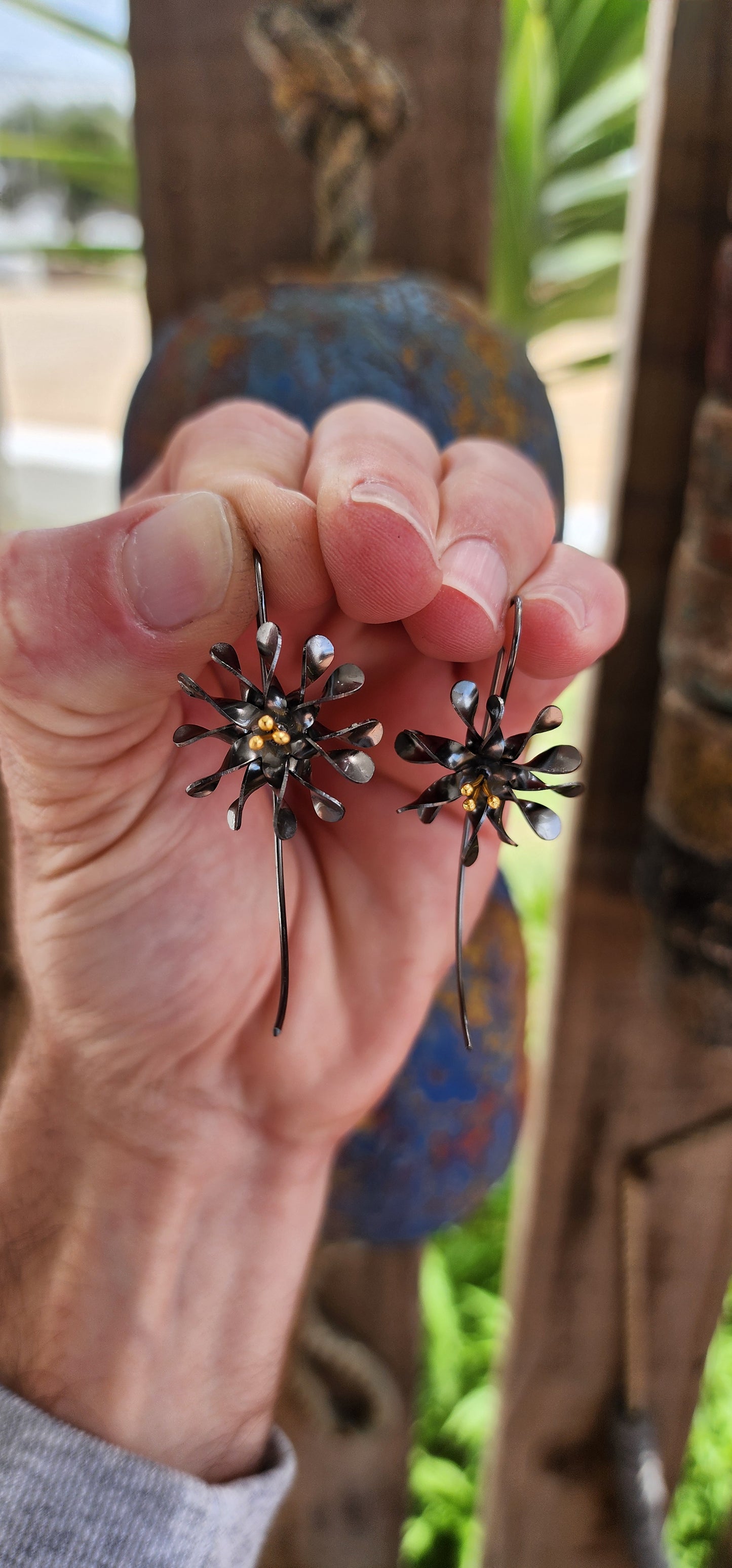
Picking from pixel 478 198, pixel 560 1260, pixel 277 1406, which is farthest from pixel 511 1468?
pixel 478 198

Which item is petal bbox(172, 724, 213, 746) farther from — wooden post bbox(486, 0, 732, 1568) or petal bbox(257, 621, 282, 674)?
wooden post bbox(486, 0, 732, 1568)

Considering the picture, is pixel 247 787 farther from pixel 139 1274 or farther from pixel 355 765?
pixel 139 1274

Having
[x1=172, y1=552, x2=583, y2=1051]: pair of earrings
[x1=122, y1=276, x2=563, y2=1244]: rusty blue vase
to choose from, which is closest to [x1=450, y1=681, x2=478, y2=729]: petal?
[x1=172, y1=552, x2=583, y2=1051]: pair of earrings

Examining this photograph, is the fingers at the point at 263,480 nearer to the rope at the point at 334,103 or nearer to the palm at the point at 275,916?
the palm at the point at 275,916

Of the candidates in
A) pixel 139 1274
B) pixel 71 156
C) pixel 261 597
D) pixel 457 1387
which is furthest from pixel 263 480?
pixel 457 1387

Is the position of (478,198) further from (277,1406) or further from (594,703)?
(277,1406)

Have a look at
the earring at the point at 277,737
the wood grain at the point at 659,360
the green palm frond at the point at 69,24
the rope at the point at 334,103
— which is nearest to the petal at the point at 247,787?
the earring at the point at 277,737
